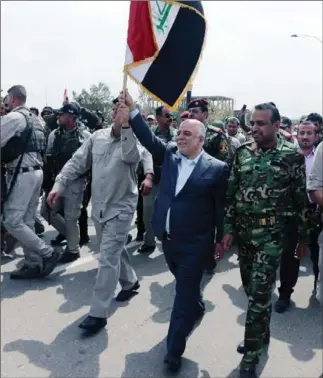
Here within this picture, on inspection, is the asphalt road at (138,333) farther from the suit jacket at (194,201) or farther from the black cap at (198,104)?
the black cap at (198,104)

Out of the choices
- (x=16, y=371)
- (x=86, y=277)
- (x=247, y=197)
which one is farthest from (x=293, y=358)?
(x=86, y=277)

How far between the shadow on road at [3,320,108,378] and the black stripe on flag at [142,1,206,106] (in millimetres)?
2030

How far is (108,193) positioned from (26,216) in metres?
1.37

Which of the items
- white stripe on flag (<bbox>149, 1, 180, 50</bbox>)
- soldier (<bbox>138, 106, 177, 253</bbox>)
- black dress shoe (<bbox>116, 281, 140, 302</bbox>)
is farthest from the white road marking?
white stripe on flag (<bbox>149, 1, 180, 50</bbox>)

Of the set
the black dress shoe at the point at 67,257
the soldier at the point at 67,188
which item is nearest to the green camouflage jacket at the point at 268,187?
the soldier at the point at 67,188

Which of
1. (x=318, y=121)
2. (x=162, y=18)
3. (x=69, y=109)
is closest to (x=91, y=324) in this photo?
(x=162, y=18)

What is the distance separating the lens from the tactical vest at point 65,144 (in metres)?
5.93

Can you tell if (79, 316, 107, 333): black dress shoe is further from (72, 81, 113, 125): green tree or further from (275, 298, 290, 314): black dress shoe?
(72, 81, 113, 125): green tree

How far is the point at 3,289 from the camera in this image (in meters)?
4.67

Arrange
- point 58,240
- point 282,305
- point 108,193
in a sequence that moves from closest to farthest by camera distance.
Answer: point 108,193 < point 282,305 < point 58,240

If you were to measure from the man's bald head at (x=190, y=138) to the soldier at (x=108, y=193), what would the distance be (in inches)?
20.0

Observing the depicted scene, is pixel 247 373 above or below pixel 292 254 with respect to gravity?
below

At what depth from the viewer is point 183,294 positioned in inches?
130

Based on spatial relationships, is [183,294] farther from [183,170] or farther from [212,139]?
[212,139]
